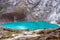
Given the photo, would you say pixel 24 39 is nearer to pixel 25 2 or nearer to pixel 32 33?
pixel 32 33

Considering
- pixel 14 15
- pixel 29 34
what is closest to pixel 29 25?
pixel 29 34

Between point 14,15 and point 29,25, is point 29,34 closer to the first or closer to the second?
point 29,25

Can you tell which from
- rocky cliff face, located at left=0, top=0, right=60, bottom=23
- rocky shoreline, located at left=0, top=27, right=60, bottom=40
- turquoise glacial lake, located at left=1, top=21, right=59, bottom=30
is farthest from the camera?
rocky cliff face, located at left=0, top=0, right=60, bottom=23

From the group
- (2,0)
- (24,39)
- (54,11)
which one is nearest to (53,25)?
(54,11)

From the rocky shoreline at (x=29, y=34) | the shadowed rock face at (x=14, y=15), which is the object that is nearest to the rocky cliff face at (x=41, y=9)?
the shadowed rock face at (x=14, y=15)

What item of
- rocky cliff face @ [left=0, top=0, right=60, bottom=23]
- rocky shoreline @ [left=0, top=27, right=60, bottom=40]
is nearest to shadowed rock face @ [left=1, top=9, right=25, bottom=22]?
rocky cliff face @ [left=0, top=0, right=60, bottom=23]

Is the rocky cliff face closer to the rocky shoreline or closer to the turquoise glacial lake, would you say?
the turquoise glacial lake
